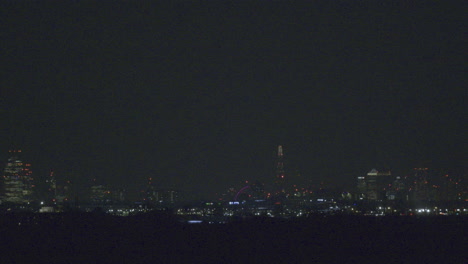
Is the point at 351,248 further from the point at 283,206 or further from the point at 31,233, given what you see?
the point at 283,206

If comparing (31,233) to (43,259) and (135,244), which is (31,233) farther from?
(43,259)

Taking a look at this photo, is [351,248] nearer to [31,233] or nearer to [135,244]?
[135,244]

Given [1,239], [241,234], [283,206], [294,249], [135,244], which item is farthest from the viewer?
[283,206]

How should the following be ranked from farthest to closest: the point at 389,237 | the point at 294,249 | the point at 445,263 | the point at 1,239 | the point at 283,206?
the point at 283,206, the point at 389,237, the point at 1,239, the point at 294,249, the point at 445,263

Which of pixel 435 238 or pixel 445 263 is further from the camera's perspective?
pixel 435 238

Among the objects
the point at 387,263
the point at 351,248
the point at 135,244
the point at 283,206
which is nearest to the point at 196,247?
the point at 135,244

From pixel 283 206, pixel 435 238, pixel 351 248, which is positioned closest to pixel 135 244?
pixel 351 248

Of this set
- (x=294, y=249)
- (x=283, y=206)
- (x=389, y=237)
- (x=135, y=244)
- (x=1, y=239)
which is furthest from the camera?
(x=283, y=206)

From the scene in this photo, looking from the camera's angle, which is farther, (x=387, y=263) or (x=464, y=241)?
(x=464, y=241)

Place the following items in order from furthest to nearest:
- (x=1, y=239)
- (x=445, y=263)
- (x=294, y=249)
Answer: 1. (x=1, y=239)
2. (x=294, y=249)
3. (x=445, y=263)
